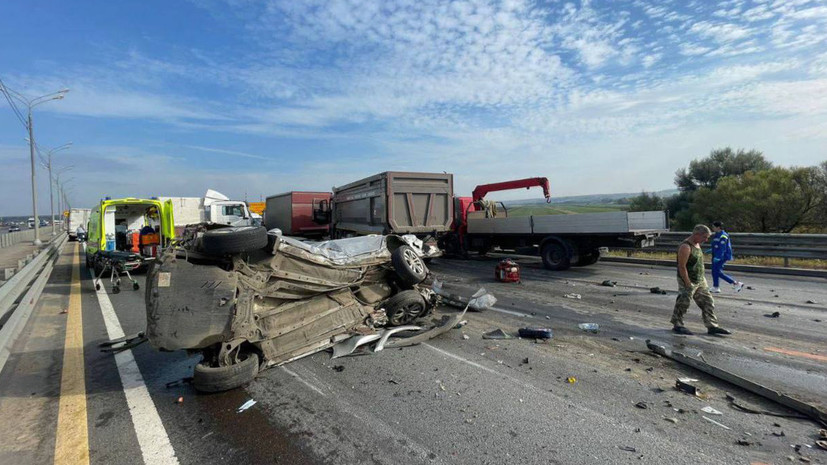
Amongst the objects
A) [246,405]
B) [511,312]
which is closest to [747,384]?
[511,312]

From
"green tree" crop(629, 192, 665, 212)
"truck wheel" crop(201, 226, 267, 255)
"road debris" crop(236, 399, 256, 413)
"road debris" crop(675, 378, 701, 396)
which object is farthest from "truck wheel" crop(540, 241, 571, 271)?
"green tree" crop(629, 192, 665, 212)

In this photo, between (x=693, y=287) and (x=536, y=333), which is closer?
(x=536, y=333)

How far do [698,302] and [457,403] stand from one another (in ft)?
13.4

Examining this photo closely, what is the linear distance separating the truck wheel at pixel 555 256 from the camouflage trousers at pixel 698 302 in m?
5.70

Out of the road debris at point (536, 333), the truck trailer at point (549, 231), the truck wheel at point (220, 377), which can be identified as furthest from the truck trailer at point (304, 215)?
the truck wheel at point (220, 377)

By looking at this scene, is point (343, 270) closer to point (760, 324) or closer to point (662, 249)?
point (760, 324)

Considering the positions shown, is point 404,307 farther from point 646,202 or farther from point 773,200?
point 646,202

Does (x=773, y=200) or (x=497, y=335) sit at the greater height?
(x=773, y=200)

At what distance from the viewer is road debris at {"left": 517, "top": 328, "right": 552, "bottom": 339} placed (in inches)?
211

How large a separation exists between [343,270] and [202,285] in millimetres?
1692

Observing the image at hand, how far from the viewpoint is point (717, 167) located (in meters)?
29.3

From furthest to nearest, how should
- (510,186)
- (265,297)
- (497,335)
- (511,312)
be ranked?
(510,186) < (511,312) < (497,335) < (265,297)

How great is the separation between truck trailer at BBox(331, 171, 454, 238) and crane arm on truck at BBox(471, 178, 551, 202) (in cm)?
344

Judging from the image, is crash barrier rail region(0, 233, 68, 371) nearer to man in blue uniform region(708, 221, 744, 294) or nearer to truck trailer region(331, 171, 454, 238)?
truck trailer region(331, 171, 454, 238)
